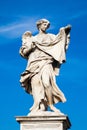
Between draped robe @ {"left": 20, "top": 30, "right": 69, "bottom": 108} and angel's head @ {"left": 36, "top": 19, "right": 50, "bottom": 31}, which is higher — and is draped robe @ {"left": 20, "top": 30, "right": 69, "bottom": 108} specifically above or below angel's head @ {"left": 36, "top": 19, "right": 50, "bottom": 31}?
below

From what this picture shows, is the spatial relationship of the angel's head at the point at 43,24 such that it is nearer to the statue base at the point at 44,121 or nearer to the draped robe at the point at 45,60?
the draped robe at the point at 45,60

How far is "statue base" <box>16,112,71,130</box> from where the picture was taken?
666 inches

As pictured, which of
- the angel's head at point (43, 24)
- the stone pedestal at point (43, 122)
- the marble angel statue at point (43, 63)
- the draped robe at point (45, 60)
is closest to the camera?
the stone pedestal at point (43, 122)

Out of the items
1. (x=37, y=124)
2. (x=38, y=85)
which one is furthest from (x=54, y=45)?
(x=37, y=124)

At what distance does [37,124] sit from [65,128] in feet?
3.53

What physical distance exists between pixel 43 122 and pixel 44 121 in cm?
5

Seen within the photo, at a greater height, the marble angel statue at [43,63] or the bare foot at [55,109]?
the marble angel statue at [43,63]

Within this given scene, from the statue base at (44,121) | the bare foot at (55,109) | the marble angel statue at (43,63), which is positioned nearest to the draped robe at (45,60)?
the marble angel statue at (43,63)

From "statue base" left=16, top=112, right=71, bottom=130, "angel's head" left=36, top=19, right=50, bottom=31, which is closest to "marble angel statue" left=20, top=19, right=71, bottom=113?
"angel's head" left=36, top=19, right=50, bottom=31

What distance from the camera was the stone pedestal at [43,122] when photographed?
16906 millimetres

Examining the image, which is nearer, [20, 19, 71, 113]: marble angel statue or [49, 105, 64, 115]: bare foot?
[49, 105, 64, 115]: bare foot

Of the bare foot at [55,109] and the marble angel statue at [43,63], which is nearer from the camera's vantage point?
the bare foot at [55,109]

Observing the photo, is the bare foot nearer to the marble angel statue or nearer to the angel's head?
the marble angel statue

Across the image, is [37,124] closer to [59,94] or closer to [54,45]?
[59,94]
